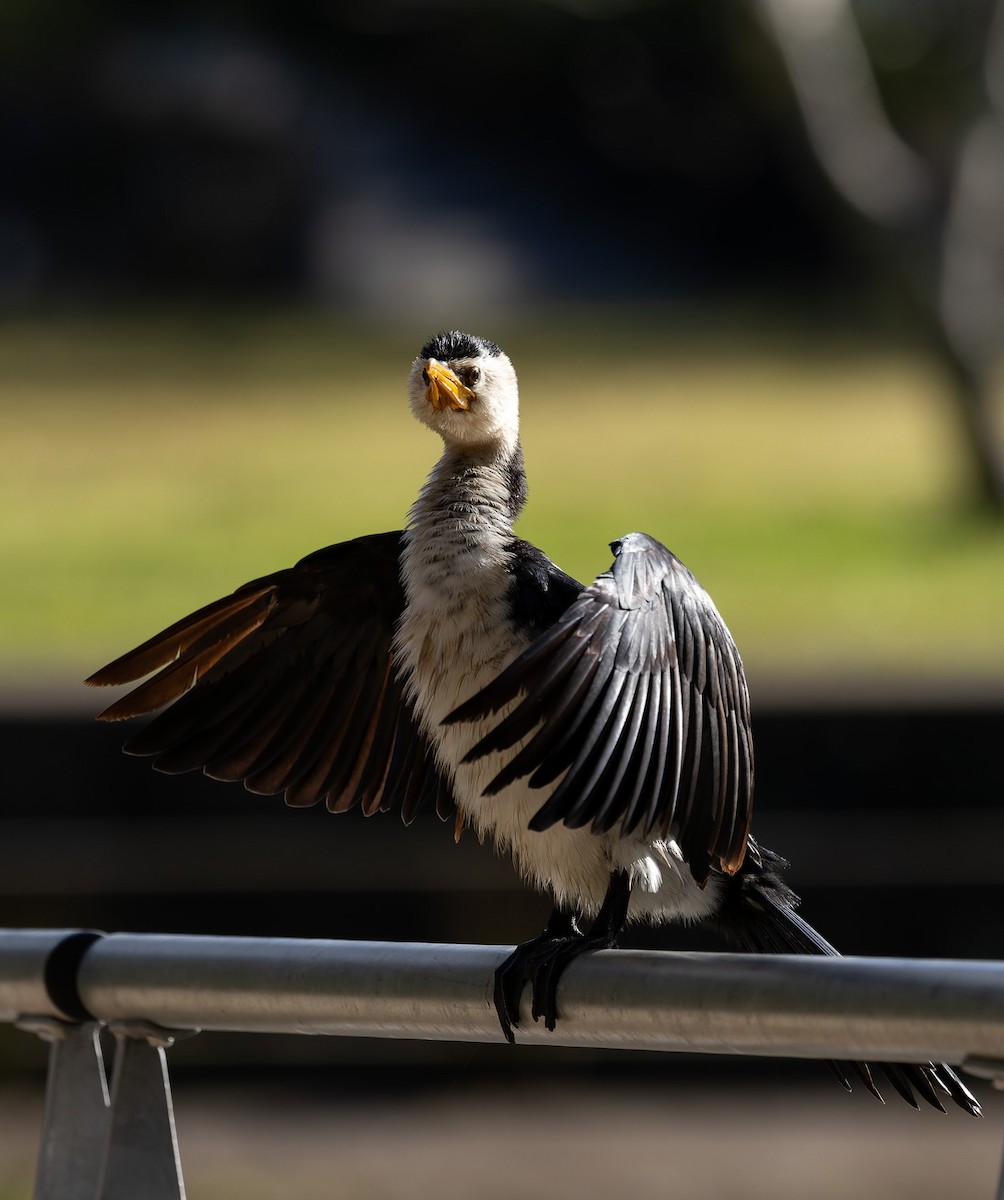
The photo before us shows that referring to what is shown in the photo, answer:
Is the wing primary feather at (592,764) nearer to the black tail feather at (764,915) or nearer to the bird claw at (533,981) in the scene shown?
the bird claw at (533,981)

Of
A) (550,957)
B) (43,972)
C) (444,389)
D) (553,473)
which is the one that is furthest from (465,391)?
(553,473)

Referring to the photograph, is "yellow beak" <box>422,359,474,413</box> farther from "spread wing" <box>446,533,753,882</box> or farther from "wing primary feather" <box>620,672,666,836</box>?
"wing primary feather" <box>620,672,666,836</box>

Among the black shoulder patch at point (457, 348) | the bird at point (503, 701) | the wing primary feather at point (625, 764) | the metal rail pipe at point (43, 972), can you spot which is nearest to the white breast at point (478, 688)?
the bird at point (503, 701)

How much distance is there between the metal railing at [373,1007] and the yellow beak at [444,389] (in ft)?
2.91

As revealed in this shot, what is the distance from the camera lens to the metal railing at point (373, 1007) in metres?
1.47

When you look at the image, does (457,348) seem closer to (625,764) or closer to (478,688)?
(478,688)

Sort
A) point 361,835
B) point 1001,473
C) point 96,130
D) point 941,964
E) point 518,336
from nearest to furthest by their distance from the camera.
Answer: point 941,964
point 361,835
point 1001,473
point 518,336
point 96,130

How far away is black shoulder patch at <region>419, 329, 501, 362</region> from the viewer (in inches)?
97.8

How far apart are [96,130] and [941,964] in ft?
48.2

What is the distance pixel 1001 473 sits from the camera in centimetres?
882

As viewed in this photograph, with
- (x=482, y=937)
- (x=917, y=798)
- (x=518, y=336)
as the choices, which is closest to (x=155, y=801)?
(x=482, y=937)

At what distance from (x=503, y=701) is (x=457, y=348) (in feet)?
2.82

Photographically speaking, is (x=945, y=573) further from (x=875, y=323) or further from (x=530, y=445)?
(x=875, y=323)

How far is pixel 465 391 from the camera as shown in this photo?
2.47m
